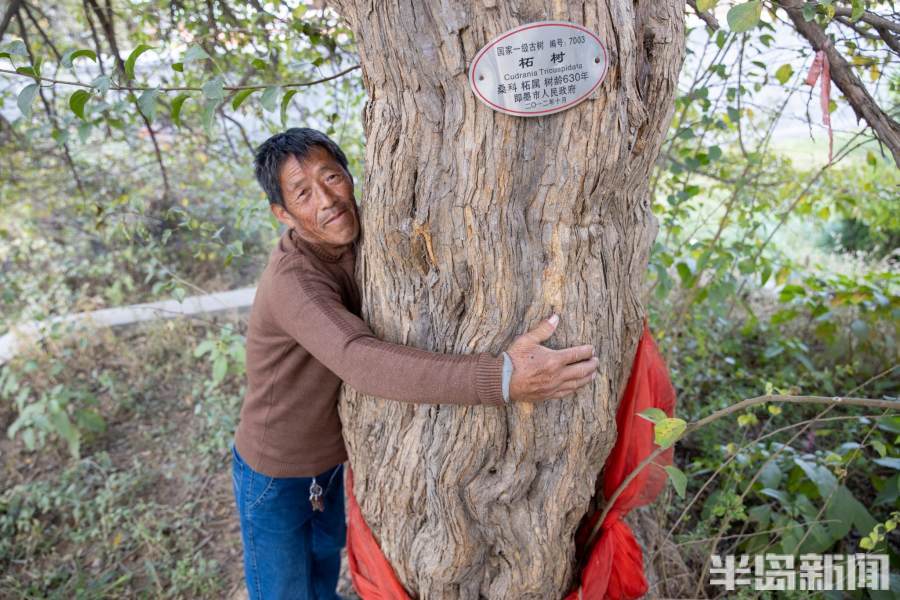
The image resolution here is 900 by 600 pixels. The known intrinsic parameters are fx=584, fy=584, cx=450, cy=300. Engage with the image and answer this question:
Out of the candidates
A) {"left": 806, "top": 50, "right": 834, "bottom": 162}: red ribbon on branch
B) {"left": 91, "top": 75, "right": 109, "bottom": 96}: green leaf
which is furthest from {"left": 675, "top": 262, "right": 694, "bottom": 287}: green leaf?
{"left": 91, "top": 75, "right": 109, "bottom": 96}: green leaf

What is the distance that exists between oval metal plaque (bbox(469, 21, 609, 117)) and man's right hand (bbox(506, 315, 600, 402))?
54 cm

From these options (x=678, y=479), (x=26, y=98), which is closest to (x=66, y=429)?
(x=26, y=98)

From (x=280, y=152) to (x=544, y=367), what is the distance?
977 millimetres

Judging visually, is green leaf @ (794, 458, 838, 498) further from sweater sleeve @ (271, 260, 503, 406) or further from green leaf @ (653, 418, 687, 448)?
sweater sleeve @ (271, 260, 503, 406)

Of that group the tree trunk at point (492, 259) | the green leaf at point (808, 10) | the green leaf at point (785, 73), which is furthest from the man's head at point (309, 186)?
the green leaf at point (785, 73)

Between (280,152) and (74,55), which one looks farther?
(280,152)

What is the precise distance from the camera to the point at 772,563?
2.41 m

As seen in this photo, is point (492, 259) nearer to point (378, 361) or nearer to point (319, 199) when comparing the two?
point (378, 361)

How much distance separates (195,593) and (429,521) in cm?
182

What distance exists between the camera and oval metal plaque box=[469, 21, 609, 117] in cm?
125

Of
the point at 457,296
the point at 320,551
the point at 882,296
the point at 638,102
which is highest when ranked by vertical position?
the point at 638,102

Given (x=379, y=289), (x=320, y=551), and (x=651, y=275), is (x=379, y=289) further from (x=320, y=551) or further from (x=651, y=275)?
Result: (x=651, y=275)

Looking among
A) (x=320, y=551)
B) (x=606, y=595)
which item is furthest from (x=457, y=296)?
(x=320, y=551)

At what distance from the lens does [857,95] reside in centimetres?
174
